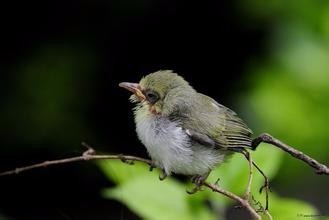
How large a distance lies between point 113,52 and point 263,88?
211cm

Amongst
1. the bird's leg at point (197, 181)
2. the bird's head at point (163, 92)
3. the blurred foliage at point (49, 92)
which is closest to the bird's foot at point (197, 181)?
the bird's leg at point (197, 181)

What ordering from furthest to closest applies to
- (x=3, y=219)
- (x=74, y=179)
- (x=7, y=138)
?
(x=74, y=179) → (x=7, y=138) → (x=3, y=219)

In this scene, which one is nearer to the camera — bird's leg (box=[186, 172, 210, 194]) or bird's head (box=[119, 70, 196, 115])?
bird's leg (box=[186, 172, 210, 194])

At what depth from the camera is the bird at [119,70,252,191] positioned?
2346 millimetres

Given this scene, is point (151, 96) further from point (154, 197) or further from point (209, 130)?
point (154, 197)

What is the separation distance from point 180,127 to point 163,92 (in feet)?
0.40

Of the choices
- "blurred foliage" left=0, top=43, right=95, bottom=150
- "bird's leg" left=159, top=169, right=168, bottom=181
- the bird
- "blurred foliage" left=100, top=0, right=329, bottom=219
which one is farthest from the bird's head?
"blurred foliage" left=0, top=43, right=95, bottom=150

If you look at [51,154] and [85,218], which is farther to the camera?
[85,218]

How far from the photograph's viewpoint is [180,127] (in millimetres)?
2410

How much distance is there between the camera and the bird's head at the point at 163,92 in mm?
2393

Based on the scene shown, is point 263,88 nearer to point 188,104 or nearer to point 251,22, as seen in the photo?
point 251,22

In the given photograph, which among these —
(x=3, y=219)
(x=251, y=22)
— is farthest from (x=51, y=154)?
(x=3, y=219)

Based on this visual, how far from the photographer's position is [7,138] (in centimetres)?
589

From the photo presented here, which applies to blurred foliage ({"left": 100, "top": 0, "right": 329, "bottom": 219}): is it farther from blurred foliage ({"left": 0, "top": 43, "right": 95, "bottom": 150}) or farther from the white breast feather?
blurred foliage ({"left": 0, "top": 43, "right": 95, "bottom": 150})
